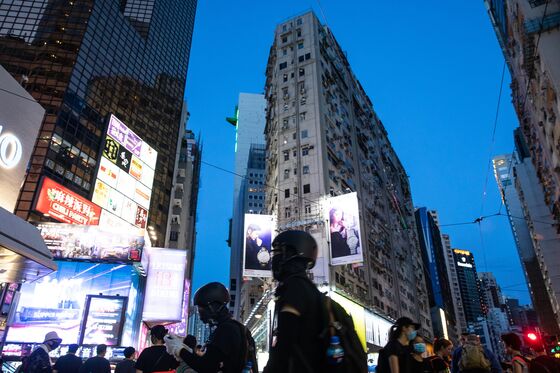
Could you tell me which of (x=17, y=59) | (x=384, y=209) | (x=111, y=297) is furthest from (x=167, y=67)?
(x=111, y=297)

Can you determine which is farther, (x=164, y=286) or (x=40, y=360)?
(x=164, y=286)

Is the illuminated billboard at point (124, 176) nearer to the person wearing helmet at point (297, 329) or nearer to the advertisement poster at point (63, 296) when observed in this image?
the advertisement poster at point (63, 296)

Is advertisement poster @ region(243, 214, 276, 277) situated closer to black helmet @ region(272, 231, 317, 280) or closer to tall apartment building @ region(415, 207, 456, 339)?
black helmet @ region(272, 231, 317, 280)

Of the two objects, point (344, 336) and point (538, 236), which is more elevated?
point (538, 236)

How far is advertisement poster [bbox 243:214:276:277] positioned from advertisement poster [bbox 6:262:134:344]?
958cm

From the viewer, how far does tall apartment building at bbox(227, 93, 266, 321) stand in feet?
330

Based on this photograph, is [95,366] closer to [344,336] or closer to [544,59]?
[344,336]

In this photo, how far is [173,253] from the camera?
2367 cm

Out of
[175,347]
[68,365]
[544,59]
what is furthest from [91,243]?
[544,59]

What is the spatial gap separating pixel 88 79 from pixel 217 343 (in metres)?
44.2

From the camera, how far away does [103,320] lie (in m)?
17.0

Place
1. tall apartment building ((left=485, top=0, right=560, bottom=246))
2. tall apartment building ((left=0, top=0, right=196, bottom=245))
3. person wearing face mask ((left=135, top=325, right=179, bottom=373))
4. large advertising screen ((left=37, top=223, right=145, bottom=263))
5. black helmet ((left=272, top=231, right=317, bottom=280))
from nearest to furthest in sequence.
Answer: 1. black helmet ((left=272, top=231, right=317, bottom=280))
2. person wearing face mask ((left=135, top=325, right=179, bottom=373))
3. tall apartment building ((left=485, top=0, right=560, bottom=246))
4. large advertising screen ((left=37, top=223, right=145, bottom=263))
5. tall apartment building ((left=0, top=0, right=196, bottom=245))

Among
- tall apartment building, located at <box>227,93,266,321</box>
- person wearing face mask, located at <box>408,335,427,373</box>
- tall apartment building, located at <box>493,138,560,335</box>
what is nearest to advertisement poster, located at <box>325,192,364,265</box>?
tall apartment building, located at <box>493,138,560,335</box>

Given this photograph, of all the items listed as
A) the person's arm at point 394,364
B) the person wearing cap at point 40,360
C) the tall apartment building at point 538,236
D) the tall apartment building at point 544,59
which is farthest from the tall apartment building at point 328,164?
the person's arm at point 394,364
